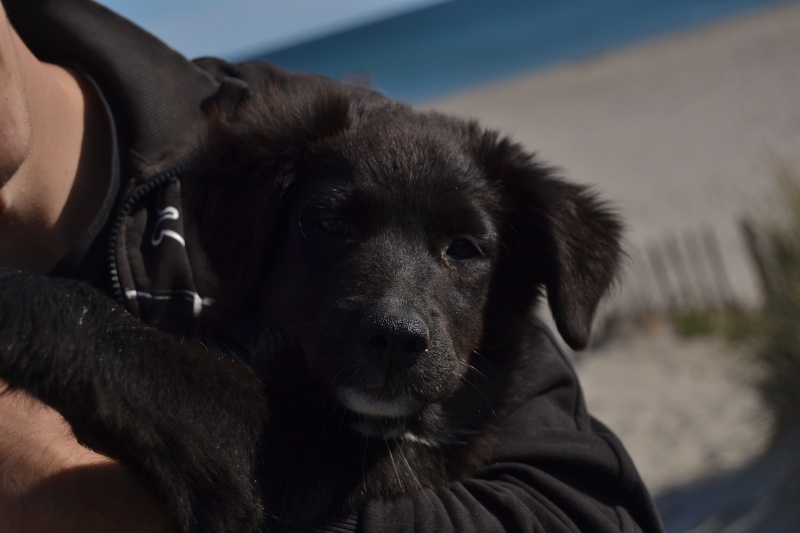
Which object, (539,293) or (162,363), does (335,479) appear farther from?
(539,293)

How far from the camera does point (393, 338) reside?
1.85 metres

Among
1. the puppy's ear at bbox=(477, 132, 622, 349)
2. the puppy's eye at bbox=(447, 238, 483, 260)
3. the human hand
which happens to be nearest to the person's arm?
the human hand

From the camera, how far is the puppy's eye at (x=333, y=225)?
211 cm

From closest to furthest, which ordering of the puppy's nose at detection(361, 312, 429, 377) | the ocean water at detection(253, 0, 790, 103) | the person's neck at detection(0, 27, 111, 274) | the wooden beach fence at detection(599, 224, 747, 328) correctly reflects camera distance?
the puppy's nose at detection(361, 312, 429, 377) < the person's neck at detection(0, 27, 111, 274) < the wooden beach fence at detection(599, 224, 747, 328) < the ocean water at detection(253, 0, 790, 103)

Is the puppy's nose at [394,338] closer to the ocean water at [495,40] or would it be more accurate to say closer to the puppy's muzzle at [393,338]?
the puppy's muzzle at [393,338]

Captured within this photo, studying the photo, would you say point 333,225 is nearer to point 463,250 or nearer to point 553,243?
point 463,250

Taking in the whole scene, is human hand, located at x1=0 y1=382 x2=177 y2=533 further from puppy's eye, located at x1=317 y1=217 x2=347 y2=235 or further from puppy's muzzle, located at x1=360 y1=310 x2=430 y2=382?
puppy's eye, located at x1=317 y1=217 x2=347 y2=235

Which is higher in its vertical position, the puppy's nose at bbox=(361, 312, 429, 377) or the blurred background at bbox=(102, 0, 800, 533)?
the puppy's nose at bbox=(361, 312, 429, 377)

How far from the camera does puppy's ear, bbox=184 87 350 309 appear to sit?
85.5 inches

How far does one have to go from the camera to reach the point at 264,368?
2.00 meters

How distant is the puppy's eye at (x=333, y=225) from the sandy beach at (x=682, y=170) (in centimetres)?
87

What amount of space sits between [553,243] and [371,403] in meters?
0.64

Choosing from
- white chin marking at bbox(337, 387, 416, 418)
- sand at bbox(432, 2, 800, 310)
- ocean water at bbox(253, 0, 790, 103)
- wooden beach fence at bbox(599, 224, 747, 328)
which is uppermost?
white chin marking at bbox(337, 387, 416, 418)

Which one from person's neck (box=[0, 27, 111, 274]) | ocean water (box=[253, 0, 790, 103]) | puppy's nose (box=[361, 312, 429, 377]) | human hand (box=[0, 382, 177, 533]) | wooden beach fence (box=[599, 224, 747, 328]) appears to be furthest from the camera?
ocean water (box=[253, 0, 790, 103])
